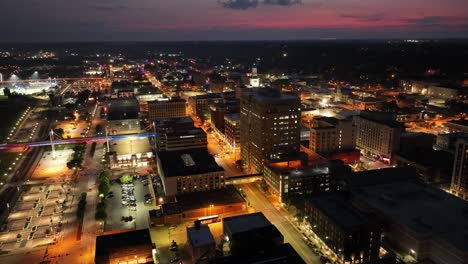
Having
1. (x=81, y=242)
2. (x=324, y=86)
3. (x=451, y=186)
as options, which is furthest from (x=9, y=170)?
(x=324, y=86)

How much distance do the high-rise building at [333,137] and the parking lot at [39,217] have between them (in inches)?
2150

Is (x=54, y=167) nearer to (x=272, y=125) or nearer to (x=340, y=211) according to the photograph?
(x=272, y=125)

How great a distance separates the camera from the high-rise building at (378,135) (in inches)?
3342

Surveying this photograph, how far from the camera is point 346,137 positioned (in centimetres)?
9050

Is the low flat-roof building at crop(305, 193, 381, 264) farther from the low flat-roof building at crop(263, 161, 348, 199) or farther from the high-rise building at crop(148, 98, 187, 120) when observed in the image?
the high-rise building at crop(148, 98, 187, 120)

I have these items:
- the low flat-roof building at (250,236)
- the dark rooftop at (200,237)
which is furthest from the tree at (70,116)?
the low flat-roof building at (250,236)

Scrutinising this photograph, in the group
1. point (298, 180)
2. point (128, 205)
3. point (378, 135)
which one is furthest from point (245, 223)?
point (378, 135)

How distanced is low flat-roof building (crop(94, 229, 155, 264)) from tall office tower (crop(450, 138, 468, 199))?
5631 cm

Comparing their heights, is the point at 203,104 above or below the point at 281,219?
above

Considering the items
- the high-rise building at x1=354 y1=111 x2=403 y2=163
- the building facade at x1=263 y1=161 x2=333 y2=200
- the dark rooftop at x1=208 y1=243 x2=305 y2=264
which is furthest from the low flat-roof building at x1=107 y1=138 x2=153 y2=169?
the high-rise building at x1=354 y1=111 x2=403 y2=163

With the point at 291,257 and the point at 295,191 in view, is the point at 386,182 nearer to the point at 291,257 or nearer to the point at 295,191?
the point at 295,191

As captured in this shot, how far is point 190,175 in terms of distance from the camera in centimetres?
6819

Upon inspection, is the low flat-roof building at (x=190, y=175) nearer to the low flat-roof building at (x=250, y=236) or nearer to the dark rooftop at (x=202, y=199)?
the dark rooftop at (x=202, y=199)

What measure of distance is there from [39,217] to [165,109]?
2651 inches
